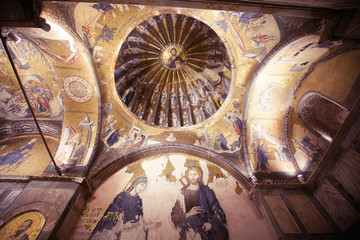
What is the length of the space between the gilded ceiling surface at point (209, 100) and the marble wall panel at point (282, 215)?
0.92 m

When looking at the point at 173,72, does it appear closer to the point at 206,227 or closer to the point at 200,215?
the point at 200,215

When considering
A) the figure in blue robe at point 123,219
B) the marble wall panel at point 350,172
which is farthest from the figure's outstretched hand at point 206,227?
the marble wall panel at point 350,172

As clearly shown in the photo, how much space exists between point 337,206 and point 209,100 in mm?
6549

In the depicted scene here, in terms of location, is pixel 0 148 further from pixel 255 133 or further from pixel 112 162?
pixel 255 133

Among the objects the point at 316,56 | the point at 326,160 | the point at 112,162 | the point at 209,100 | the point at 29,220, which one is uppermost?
the point at 209,100

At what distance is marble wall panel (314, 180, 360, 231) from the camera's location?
439cm

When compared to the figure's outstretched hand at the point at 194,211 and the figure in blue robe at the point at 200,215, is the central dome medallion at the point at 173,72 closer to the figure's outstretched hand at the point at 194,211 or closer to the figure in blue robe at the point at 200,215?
the figure in blue robe at the point at 200,215

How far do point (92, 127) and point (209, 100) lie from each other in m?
6.13

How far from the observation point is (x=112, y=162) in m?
6.73

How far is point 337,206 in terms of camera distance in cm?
473

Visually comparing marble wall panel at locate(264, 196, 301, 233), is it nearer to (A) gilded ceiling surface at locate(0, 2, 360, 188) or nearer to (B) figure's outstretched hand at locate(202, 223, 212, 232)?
(A) gilded ceiling surface at locate(0, 2, 360, 188)

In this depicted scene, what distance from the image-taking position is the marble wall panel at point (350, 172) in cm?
424

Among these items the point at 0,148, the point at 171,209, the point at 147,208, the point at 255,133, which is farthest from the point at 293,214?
the point at 0,148

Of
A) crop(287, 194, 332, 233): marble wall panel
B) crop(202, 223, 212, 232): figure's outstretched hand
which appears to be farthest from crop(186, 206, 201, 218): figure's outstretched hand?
crop(287, 194, 332, 233): marble wall panel
